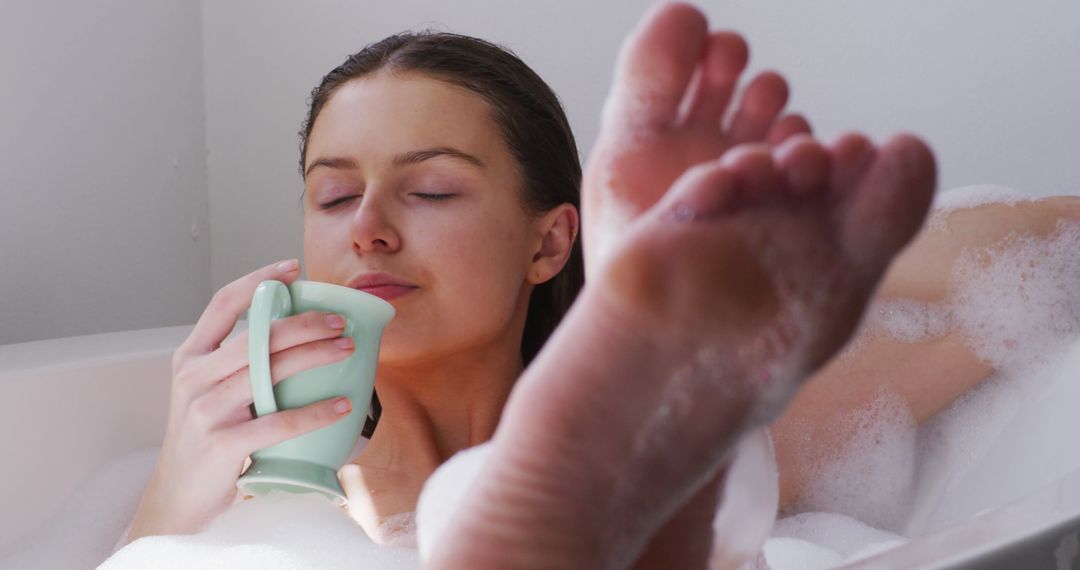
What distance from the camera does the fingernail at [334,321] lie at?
0.80 metres

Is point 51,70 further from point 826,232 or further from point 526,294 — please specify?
point 826,232

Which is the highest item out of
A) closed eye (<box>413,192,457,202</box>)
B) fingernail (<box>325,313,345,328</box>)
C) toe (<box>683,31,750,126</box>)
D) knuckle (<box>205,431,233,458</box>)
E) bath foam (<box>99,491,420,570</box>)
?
toe (<box>683,31,750,126</box>)

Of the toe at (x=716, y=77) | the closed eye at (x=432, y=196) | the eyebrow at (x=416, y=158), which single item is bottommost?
the closed eye at (x=432, y=196)

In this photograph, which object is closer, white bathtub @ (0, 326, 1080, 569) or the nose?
the nose

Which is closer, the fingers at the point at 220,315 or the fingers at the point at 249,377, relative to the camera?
the fingers at the point at 249,377

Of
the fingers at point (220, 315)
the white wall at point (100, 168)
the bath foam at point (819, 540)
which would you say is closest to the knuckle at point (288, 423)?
the fingers at point (220, 315)

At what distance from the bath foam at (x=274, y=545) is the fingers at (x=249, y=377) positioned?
141 mm

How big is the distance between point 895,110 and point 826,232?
131cm

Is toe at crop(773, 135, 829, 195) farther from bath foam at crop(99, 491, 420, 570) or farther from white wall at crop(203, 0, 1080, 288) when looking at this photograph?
white wall at crop(203, 0, 1080, 288)

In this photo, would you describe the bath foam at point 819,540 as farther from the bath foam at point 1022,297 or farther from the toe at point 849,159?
the toe at point 849,159

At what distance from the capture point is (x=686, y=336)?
0.44 metres

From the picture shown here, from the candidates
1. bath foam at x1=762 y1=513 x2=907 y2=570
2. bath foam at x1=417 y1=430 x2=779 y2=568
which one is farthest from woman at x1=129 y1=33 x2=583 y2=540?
bath foam at x1=762 y1=513 x2=907 y2=570

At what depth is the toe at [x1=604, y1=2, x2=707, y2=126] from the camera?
1.68ft

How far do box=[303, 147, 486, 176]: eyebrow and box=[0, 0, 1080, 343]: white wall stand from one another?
81 cm
